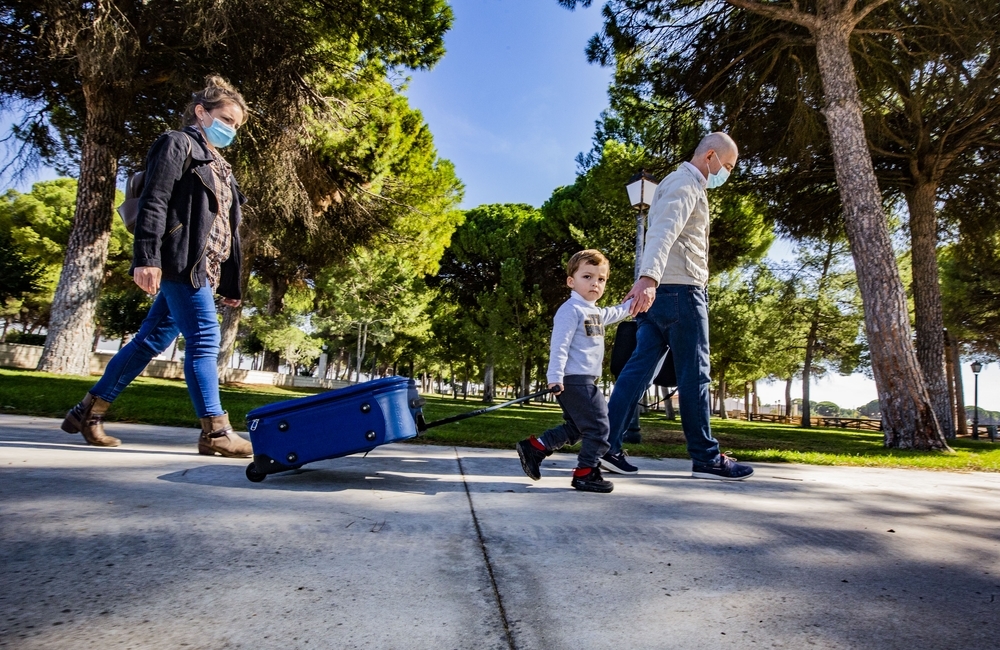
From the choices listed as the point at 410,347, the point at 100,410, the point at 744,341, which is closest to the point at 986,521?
the point at 100,410

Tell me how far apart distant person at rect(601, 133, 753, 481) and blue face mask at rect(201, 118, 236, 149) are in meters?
2.62

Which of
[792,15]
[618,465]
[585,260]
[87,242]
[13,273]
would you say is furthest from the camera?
[13,273]

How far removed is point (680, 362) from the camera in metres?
3.30

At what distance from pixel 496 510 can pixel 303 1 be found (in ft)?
36.4

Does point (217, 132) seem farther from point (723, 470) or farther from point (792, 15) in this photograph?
point (792, 15)

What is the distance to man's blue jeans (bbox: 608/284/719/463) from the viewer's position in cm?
328

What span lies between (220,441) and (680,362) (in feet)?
8.86

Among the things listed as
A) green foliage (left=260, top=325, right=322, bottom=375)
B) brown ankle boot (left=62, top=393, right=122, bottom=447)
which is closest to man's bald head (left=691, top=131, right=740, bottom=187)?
brown ankle boot (left=62, top=393, right=122, bottom=447)

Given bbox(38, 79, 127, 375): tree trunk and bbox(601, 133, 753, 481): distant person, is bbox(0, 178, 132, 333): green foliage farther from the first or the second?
bbox(601, 133, 753, 481): distant person

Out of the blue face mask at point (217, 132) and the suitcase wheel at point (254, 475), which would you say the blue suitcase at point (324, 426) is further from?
the blue face mask at point (217, 132)

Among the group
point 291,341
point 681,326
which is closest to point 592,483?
point 681,326

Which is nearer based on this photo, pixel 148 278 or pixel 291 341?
pixel 148 278

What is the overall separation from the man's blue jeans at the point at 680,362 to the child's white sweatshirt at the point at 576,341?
0.46m

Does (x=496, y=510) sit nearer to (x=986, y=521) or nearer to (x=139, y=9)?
(x=986, y=521)
